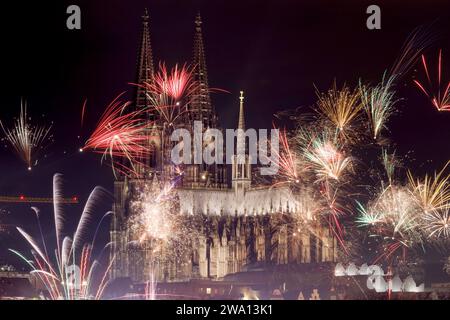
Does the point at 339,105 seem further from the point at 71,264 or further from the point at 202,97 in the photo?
the point at 202,97

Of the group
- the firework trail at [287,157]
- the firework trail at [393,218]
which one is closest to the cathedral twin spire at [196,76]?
the firework trail at [287,157]

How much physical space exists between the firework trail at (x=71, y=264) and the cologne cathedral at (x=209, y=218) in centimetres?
189

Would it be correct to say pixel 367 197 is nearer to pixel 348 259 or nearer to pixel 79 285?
pixel 348 259

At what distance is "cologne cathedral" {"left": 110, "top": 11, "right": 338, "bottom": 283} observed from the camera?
2825 inches

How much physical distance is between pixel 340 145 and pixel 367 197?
654 centimetres

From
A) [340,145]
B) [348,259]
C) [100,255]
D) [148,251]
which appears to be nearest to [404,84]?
[340,145]

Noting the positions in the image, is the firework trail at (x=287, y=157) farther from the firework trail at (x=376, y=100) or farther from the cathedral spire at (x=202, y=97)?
the cathedral spire at (x=202, y=97)

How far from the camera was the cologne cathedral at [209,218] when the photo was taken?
71.8 m

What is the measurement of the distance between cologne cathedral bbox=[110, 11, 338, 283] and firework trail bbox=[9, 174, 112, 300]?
189 centimetres

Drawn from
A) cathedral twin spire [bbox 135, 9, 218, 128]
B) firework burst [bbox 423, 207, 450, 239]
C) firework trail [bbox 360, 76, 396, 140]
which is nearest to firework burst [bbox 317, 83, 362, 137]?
firework trail [bbox 360, 76, 396, 140]

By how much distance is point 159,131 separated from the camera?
268 feet

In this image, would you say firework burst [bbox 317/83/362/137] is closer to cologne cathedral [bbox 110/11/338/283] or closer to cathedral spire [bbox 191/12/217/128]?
cologne cathedral [bbox 110/11/338/283]

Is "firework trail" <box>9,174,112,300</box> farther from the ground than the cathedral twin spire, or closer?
closer
